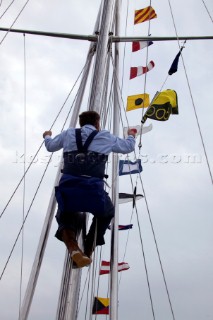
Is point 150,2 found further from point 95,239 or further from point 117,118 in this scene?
point 95,239

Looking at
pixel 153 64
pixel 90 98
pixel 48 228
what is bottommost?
pixel 48 228

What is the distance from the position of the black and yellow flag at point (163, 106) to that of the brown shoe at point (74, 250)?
5.57 meters

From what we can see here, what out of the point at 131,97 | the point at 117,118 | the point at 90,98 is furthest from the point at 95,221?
the point at 131,97

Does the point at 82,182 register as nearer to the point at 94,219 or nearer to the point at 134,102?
the point at 94,219

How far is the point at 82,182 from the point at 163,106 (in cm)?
574

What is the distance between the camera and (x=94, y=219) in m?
3.74

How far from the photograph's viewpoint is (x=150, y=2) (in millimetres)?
9383

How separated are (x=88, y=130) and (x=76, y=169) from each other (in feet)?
1.21

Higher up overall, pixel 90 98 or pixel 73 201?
pixel 90 98

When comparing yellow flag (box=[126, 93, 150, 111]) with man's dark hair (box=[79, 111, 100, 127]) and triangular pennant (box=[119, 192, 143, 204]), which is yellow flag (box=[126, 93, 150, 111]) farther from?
man's dark hair (box=[79, 111, 100, 127])

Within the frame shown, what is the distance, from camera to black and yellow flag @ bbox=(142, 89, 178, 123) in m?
8.84

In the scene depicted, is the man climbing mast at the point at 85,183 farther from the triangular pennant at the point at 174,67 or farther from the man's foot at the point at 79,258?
the triangular pennant at the point at 174,67

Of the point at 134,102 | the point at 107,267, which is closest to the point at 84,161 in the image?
the point at 134,102

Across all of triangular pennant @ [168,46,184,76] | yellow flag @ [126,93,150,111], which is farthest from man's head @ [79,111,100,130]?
yellow flag @ [126,93,150,111]
